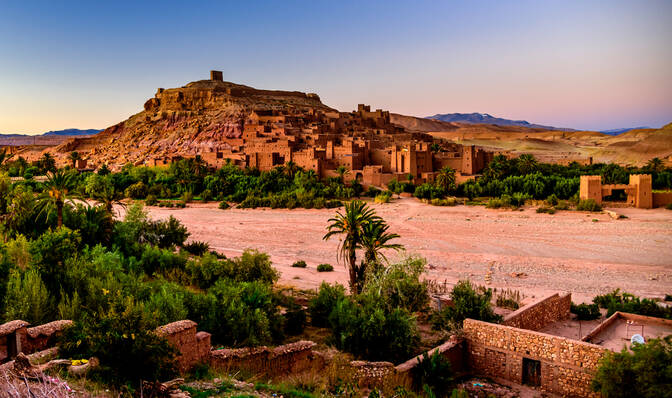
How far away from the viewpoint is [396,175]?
122 ft

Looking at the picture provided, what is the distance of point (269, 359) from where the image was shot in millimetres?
8016

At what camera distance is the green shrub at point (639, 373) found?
6.87 meters

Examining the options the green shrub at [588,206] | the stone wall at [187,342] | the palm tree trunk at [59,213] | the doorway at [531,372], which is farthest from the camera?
the green shrub at [588,206]

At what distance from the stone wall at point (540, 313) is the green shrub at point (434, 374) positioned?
225 cm

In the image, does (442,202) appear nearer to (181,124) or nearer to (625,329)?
(625,329)

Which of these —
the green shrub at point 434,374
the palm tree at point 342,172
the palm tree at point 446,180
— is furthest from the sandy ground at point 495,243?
the green shrub at point 434,374

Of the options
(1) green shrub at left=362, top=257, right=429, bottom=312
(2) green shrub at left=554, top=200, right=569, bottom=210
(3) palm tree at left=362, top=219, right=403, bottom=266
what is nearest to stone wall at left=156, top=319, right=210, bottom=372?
(1) green shrub at left=362, top=257, right=429, bottom=312

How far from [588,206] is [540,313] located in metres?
20.9

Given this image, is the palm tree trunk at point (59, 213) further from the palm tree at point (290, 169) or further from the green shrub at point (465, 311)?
the palm tree at point (290, 169)

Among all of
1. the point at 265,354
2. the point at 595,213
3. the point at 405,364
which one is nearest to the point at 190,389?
the point at 265,354

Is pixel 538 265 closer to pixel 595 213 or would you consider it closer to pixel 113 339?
pixel 595 213

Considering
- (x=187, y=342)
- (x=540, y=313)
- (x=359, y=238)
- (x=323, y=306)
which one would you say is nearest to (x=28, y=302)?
(x=187, y=342)

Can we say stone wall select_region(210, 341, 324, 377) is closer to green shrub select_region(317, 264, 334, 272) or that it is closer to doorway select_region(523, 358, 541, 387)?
doorway select_region(523, 358, 541, 387)

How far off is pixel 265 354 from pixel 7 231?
1075cm
